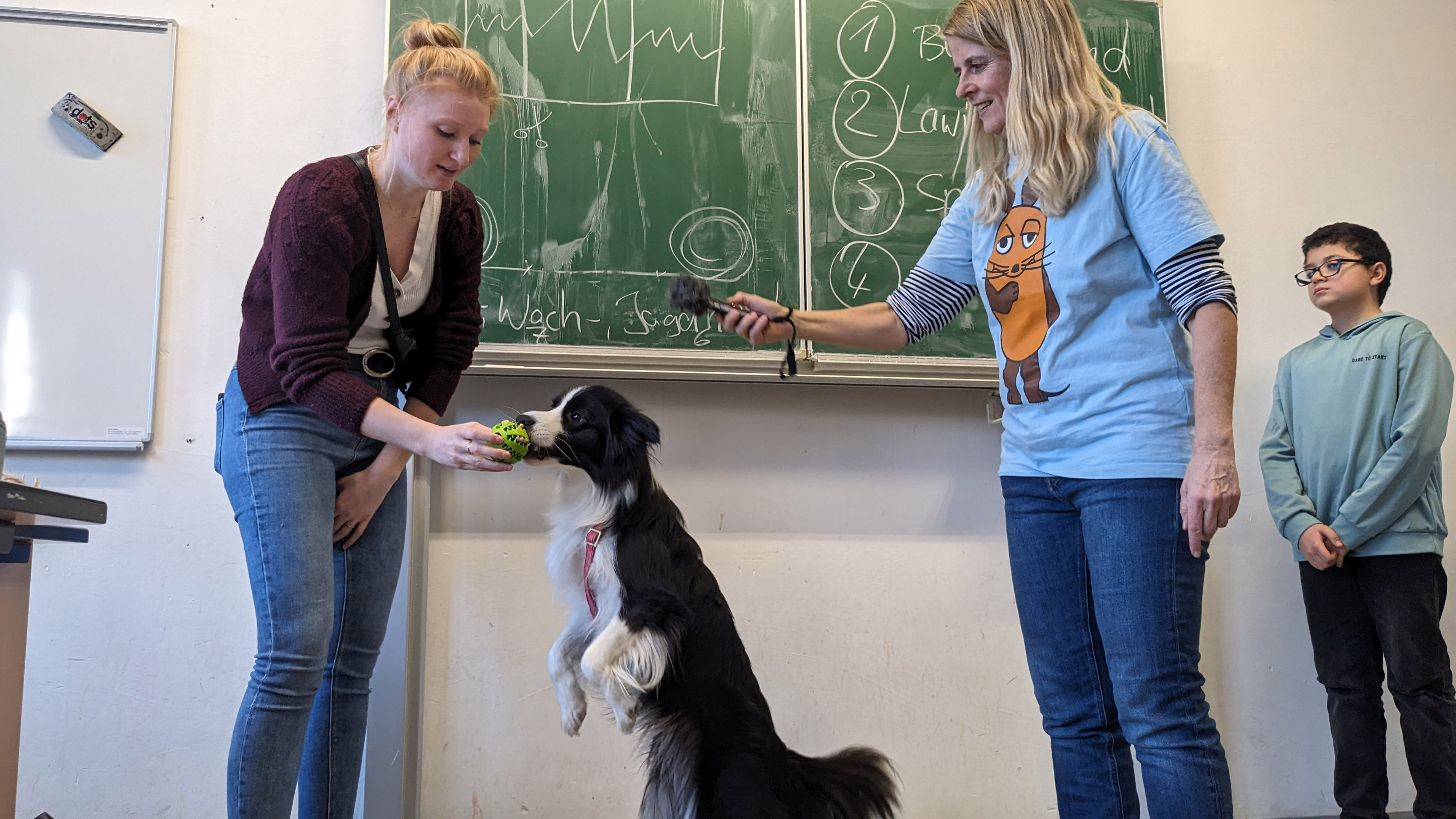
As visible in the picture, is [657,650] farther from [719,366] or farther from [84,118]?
[84,118]

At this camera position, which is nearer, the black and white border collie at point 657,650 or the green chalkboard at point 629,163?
the black and white border collie at point 657,650

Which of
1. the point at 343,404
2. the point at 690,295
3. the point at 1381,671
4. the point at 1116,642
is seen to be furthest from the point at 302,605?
the point at 1381,671

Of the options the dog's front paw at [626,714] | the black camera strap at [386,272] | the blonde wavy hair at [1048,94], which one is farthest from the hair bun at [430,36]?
the dog's front paw at [626,714]

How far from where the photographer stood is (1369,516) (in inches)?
103

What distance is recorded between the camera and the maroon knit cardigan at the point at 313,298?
1703mm

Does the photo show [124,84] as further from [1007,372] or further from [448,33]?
[1007,372]

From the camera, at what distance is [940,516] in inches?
120

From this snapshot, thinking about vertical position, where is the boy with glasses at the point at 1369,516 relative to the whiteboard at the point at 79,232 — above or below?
below

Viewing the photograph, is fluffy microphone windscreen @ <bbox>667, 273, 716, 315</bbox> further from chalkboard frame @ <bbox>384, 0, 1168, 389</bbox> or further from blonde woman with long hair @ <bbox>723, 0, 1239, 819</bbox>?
chalkboard frame @ <bbox>384, 0, 1168, 389</bbox>

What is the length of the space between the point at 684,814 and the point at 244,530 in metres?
1.03

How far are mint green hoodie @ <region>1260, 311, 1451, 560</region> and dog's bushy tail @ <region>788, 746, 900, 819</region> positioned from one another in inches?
59.5

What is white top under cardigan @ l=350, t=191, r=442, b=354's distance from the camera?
6.20 ft

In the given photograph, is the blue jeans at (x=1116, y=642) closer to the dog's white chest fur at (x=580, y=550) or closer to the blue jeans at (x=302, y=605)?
the dog's white chest fur at (x=580, y=550)

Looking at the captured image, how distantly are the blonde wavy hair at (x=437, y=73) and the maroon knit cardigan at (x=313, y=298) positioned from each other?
0.18 m
